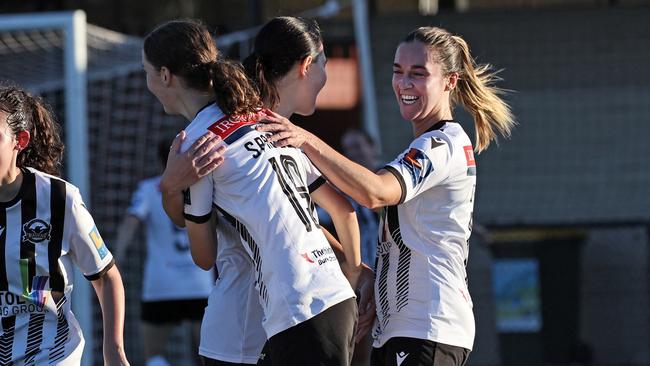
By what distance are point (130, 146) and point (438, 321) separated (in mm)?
7008

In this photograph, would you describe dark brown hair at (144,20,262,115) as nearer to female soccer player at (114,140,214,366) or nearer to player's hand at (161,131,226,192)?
player's hand at (161,131,226,192)

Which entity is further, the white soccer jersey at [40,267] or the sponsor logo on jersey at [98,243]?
the sponsor logo on jersey at [98,243]

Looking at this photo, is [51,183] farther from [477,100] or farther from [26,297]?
[477,100]

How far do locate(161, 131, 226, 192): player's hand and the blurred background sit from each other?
5.88 metres

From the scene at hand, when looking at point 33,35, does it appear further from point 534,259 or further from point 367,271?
point 367,271

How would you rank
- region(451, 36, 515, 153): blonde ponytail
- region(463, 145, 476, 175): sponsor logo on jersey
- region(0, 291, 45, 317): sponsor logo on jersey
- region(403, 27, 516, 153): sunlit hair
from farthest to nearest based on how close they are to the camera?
1. region(451, 36, 515, 153): blonde ponytail
2. region(403, 27, 516, 153): sunlit hair
3. region(463, 145, 476, 175): sponsor logo on jersey
4. region(0, 291, 45, 317): sponsor logo on jersey

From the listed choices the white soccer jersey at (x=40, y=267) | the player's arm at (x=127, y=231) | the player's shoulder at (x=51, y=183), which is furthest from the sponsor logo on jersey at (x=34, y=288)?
the player's arm at (x=127, y=231)

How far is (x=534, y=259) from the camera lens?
35.8ft

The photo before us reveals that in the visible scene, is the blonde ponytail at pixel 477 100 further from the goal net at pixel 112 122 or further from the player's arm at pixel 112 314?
the goal net at pixel 112 122

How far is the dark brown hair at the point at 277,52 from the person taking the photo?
3746 millimetres

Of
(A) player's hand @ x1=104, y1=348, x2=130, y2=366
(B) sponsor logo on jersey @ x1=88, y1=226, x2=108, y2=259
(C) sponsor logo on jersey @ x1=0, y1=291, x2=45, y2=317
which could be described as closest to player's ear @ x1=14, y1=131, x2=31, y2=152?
(B) sponsor logo on jersey @ x1=88, y1=226, x2=108, y2=259

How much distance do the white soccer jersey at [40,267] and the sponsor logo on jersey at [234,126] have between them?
1.92 ft

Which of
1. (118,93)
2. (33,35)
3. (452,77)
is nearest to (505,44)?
(118,93)

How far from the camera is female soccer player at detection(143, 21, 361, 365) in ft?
11.0
